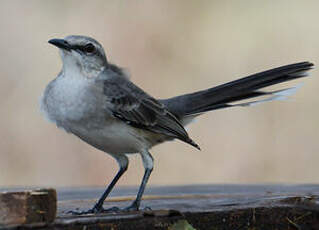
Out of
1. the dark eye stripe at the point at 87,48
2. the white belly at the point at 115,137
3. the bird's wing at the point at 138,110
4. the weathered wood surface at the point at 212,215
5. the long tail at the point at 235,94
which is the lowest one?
the weathered wood surface at the point at 212,215

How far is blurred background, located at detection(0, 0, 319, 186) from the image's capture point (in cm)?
803

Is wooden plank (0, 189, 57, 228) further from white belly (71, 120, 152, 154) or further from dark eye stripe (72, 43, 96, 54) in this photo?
dark eye stripe (72, 43, 96, 54)

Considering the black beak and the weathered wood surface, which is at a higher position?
the black beak

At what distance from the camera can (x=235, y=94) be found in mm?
5801

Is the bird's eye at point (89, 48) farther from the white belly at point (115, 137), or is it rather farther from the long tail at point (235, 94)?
the long tail at point (235, 94)

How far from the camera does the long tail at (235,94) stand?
560cm

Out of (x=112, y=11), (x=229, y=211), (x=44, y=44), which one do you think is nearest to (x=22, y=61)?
(x=44, y=44)

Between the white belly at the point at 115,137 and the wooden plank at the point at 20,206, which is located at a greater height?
the white belly at the point at 115,137

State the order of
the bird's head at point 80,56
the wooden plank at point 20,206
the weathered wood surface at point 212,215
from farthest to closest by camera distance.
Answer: the bird's head at point 80,56, the weathered wood surface at point 212,215, the wooden plank at point 20,206

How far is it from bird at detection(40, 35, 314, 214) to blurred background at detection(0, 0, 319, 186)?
252cm

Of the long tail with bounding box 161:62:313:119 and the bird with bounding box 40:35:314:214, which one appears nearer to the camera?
the bird with bounding box 40:35:314:214

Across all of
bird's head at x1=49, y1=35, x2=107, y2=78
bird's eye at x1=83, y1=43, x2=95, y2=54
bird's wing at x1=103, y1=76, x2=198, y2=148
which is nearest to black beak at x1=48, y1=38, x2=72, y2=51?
bird's head at x1=49, y1=35, x2=107, y2=78

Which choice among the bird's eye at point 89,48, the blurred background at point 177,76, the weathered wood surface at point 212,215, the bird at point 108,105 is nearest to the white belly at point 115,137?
the bird at point 108,105

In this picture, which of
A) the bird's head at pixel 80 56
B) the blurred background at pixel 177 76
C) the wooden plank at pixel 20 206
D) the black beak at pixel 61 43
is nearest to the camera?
the wooden plank at pixel 20 206
